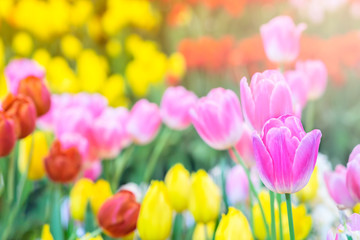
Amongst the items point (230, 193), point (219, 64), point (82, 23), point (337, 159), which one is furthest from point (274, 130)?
point (82, 23)

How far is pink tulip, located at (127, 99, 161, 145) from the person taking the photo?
107cm

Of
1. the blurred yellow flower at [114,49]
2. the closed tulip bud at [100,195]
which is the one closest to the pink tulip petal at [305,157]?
the closed tulip bud at [100,195]

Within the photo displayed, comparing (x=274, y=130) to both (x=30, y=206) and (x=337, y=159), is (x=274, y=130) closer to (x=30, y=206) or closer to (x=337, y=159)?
(x=30, y=206)

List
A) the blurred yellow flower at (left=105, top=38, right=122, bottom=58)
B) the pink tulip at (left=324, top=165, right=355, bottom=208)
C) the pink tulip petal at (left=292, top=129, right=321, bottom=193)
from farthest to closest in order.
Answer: the blurred yellow flower at (left=105, top=38, right=122, bottom=58)
the pink tulip at (left=324, top=165, right=355, bottom=208)
the pink tulip petal at (left=292, top=129, right=321, bottom=193)

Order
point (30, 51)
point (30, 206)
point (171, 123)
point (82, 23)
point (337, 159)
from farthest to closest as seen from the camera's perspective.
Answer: point (82, 23) < point (30, 51) < point (337, 159) < point (30, 206) < point (171, 123)

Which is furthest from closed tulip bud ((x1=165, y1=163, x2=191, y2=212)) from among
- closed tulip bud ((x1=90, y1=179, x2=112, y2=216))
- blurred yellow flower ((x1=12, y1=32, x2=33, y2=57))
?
blurred yellow flower ((x1=12, y1=32, x2=33, y2=57))

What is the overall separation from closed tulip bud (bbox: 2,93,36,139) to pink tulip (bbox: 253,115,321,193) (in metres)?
0.37

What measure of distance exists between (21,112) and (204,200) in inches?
10.8

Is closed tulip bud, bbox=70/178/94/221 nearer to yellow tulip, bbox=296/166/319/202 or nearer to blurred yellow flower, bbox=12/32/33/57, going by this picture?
yellow tulip, bbox=296/166/319/202

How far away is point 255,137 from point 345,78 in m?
1.87

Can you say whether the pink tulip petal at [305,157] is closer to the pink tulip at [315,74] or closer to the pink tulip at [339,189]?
the pink tulip at [339,189]

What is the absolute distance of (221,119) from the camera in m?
0.66

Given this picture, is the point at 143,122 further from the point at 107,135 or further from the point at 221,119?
the point at 221,119

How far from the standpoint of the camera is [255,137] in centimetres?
49
